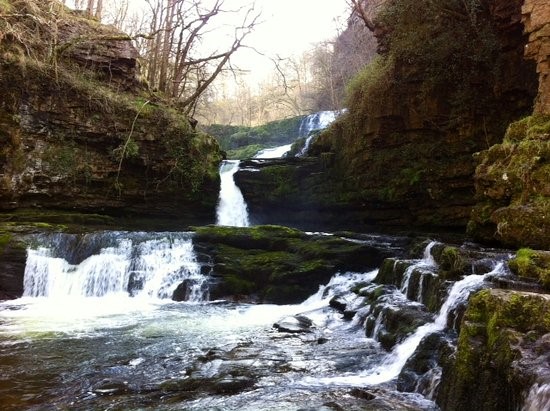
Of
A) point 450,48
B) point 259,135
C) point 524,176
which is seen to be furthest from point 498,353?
point 259,135

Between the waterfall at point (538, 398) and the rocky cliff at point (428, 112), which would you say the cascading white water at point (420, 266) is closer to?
the waterfall at point (538, 398)

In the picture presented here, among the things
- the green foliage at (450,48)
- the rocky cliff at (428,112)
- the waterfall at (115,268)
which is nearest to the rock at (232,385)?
the waterfall at (115,268)

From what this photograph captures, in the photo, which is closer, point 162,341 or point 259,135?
point 162,341

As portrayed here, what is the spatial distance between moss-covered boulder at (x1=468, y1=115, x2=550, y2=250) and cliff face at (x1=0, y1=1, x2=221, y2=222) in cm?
1005

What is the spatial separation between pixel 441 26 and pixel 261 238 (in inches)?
303

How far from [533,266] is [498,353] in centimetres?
212

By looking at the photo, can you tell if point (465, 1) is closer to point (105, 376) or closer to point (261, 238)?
point (261, 238)

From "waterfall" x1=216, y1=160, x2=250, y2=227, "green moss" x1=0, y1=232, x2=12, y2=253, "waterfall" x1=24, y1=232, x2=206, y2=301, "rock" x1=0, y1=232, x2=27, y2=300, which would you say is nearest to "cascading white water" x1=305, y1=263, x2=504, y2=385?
"waterfall" x1=24, y1=232, x2=206, y2=301

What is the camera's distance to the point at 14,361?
5.73m

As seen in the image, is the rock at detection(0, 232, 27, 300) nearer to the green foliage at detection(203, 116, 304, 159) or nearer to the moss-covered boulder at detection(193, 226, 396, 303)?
the moss-covered boulder at detection(193, 226, 396, 303)

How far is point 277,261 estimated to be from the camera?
437 inches

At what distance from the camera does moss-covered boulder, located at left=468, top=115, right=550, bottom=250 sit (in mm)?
7207

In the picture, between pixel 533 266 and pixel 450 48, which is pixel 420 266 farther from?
pixel 450 48

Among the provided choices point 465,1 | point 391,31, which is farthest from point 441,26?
point 391,31
